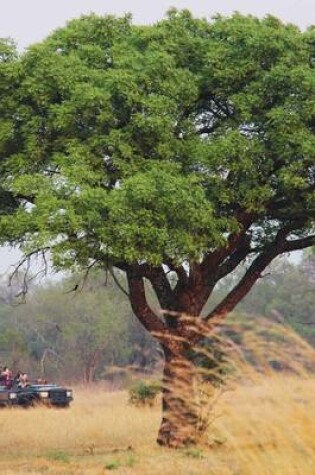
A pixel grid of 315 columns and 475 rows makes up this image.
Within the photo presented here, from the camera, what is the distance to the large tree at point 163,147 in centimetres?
1591

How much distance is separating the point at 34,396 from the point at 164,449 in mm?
14048

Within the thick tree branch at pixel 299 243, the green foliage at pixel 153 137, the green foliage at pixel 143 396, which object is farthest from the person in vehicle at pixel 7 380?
the green foliage at pixel 153 137

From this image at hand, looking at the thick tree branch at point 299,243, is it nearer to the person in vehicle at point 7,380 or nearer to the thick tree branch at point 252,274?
the thick tree branch at point 252,274

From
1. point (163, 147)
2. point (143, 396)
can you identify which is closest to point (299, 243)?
point (163, 147)

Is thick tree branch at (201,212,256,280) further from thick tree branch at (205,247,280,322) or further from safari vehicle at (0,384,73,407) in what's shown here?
safari vehicle at (0,384,73,407)

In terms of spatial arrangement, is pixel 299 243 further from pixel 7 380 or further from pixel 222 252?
pixel 7 380

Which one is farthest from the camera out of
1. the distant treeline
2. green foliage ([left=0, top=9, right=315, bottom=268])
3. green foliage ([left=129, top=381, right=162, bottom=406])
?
the distant treeline

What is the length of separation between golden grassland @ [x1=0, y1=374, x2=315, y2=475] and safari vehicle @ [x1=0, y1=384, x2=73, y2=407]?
42.6 inches

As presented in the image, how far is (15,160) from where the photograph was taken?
56.1ft

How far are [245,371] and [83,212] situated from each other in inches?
414

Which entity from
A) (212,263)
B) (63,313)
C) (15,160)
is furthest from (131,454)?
(63,313)

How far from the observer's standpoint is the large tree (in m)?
15.9

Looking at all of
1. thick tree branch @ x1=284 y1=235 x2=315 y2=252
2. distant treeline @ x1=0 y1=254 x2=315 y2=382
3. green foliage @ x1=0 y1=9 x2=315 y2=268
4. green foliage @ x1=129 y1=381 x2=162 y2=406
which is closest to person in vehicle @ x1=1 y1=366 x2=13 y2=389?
green foliage @ x1=129 y1=381 x2=162 y2=406

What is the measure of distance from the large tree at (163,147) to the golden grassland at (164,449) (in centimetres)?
167
